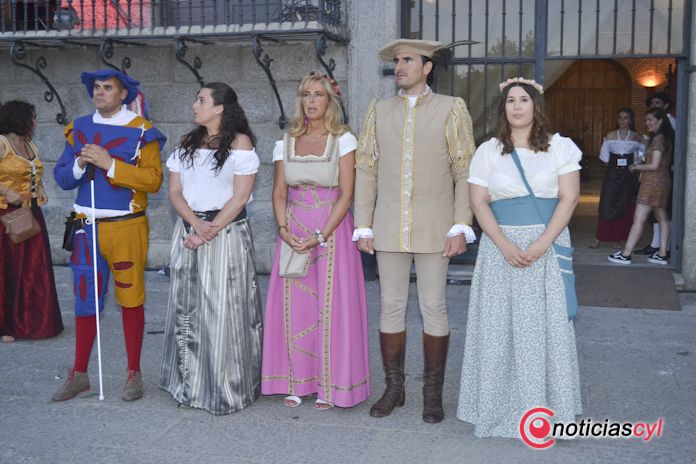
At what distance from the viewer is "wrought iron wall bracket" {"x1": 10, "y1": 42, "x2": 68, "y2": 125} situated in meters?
8.62

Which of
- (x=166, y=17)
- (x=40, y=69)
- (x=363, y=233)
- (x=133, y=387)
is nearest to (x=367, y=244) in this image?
(x=363, y=233)

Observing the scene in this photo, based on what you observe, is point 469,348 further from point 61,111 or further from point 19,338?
point 61,111

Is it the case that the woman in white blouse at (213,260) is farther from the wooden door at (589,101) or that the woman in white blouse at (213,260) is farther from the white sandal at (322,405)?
the wooden door at (589,101)

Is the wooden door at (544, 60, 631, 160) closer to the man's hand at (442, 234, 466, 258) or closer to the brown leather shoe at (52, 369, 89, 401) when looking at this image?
the man's hand at (442, 234, 466, 258)

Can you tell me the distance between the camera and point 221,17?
895 cm

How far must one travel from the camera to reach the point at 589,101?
24969 mm

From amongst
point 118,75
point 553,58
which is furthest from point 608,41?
point 118,75

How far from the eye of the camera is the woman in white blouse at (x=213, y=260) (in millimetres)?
4844

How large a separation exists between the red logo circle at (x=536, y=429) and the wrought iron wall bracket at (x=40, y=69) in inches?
252

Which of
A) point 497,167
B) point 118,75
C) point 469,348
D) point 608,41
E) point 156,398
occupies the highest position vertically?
point 608,41

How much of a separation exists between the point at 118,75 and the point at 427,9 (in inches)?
163

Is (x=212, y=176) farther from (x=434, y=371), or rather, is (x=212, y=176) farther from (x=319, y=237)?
Result: (x=434, y=371)

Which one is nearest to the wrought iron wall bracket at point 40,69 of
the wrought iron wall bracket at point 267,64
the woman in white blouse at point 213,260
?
the wrought iron wall bracket at point 267,64

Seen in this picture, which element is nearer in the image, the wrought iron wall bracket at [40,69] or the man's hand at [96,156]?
the man's hand at [96,156]
